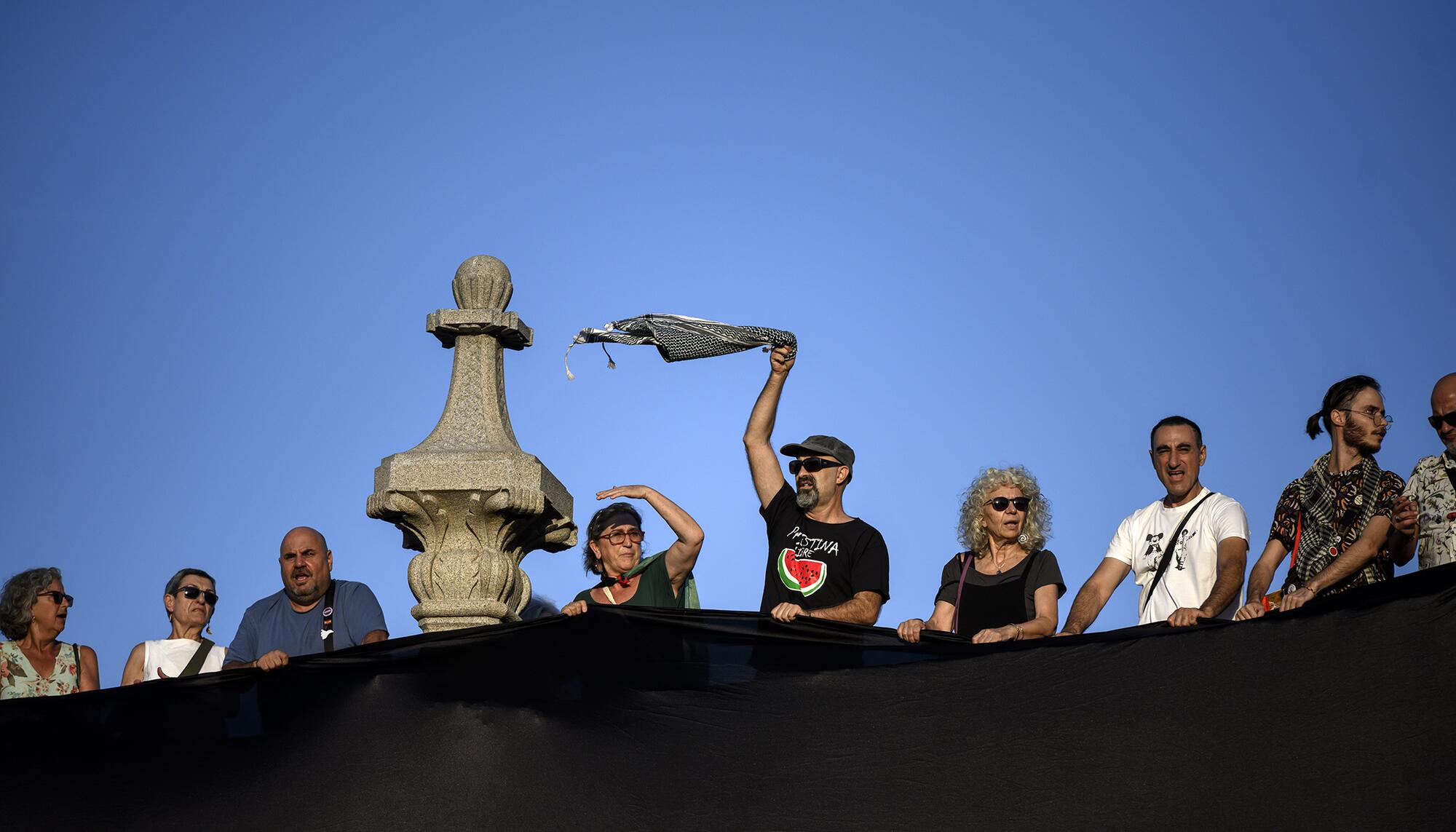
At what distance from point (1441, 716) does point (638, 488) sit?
4.05 metres

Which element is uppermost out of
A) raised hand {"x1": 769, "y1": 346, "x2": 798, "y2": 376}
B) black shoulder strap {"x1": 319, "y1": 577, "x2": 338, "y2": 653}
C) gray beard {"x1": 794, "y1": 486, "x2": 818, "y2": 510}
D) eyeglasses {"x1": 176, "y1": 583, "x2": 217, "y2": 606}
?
raised hand {"x1": 769, "y1": 346, "x2": 798, "y2": 376}

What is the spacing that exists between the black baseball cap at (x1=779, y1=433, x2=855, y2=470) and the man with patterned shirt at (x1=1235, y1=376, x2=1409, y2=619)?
2102 mm

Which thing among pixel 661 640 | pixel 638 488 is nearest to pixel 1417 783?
pixel 661 640

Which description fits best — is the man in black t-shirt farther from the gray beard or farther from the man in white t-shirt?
the man in white t-shirt

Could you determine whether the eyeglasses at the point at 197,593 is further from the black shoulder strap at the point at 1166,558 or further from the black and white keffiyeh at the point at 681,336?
the black shoulder strap at the point at 1166,558

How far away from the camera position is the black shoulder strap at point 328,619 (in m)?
7.82

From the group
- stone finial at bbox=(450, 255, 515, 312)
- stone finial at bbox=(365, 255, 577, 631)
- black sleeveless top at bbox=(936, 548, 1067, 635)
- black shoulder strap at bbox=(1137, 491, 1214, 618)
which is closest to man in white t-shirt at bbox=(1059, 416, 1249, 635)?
black shoulder strap at bbox=(1137, 491, 1214, 618)

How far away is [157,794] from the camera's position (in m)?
7.12

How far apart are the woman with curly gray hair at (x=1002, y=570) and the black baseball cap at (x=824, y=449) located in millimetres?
657

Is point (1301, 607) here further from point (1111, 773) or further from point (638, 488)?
point (638, 488)

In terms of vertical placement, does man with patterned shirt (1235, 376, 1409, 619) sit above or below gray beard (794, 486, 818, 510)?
below

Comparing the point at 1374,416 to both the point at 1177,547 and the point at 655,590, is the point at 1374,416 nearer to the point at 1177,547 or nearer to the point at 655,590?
the point at 1177,547

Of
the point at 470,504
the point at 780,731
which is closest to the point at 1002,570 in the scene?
the point at 780,731

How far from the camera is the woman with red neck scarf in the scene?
8133 millimetres
